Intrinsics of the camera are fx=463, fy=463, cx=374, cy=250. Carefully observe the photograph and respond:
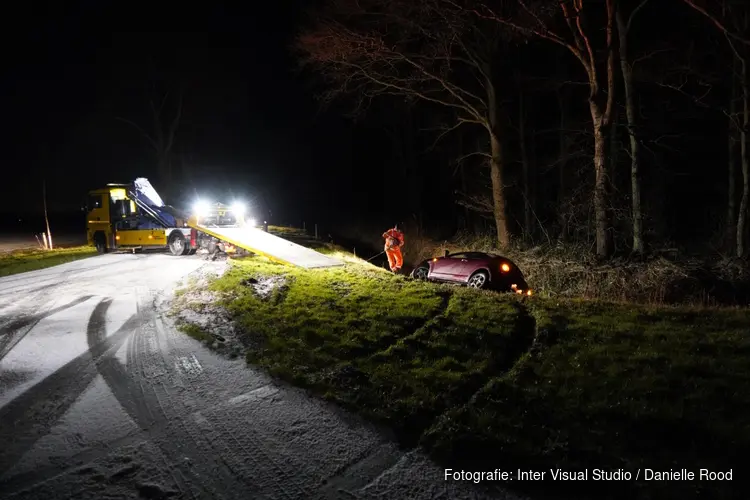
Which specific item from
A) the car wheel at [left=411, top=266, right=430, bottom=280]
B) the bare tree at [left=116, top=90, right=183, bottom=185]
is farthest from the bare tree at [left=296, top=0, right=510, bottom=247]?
the bare tree at [left=116, top=90, right=183, bottom=185]

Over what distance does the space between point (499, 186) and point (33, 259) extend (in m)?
17.7

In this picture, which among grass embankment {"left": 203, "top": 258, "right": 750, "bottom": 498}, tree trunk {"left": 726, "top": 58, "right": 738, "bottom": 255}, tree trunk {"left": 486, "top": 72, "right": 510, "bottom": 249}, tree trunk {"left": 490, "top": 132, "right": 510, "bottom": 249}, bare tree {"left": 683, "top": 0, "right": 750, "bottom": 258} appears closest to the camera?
grass embankment {"left": 203, "top": 258, "right": 750, "bottom": 498}

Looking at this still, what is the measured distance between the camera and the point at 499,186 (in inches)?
696

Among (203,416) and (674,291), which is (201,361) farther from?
(674,291)

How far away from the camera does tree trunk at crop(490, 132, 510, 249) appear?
17.5 meters

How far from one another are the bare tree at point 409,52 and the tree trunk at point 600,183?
4501mm

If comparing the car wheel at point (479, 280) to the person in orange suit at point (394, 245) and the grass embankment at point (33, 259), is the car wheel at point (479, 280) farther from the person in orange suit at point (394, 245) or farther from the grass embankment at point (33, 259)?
the grass embankment at point (33, 259)

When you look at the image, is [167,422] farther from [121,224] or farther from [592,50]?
[121,224]

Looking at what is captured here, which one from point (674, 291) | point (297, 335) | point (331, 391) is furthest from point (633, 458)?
point (674, 291)

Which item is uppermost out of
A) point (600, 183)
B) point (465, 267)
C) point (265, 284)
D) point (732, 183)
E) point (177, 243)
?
point (600, 183)

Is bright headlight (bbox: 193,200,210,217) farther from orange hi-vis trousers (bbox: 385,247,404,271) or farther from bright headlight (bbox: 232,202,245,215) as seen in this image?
orange hi-vis trousers (bbox: 385,247,404,271)

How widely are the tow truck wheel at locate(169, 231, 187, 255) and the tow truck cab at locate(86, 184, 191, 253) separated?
194 mm

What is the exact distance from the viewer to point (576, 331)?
22.6ft

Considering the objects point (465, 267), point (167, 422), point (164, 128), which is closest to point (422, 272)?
point (465, 267)
